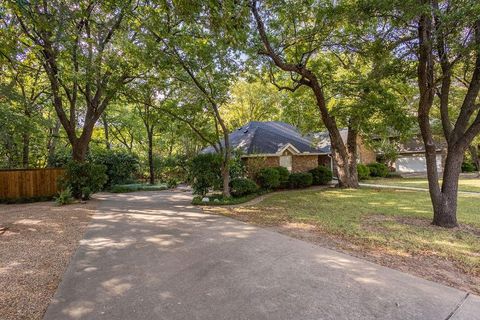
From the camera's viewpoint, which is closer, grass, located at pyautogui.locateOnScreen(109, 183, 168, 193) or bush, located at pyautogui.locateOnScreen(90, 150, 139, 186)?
grass, located at pyautogui.locateOnScreen(109, 183, 168, 193)

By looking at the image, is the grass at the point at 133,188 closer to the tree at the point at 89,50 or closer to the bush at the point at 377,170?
the tree at the point at 89,50

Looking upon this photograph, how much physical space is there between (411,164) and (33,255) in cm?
3270

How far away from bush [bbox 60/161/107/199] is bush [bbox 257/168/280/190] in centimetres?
823

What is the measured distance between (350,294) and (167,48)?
30.7ft

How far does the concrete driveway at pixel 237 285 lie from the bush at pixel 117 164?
14376 millimetres

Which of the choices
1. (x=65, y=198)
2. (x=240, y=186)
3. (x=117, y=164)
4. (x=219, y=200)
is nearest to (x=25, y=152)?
(x=117, y=164)

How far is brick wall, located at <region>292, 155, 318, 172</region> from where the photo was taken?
750 inches

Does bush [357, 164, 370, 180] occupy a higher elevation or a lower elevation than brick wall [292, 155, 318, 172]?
lower

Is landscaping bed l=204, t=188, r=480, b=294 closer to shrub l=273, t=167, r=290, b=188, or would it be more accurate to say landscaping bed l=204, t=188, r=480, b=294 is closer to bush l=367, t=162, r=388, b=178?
shrub l=273, t=167, r=290, b=188

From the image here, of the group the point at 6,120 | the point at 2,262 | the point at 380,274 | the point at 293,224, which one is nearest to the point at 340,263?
the point at 380,274

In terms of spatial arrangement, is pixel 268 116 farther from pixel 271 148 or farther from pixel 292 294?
pixel 292 294

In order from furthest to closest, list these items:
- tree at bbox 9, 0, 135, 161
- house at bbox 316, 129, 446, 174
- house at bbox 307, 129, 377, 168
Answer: house at bbox 316, 129, 446, 174 → house at bbox 307, 129, 377, 168 → tree at bbox 9, 0, 135, 161

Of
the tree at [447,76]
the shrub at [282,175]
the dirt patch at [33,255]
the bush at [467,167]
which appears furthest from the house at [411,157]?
the dirt patch at [33,255]

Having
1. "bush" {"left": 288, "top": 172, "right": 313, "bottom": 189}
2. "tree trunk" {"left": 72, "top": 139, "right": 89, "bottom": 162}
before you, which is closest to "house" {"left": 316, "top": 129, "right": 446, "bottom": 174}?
"bush" {"left": 288, "top": 172, "right": 313, "bottom": 189}
